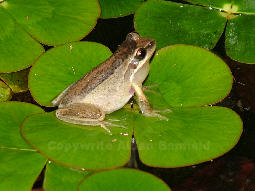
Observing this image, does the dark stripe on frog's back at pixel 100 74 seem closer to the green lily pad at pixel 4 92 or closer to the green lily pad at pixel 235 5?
the green lily pad at pixel 4 92

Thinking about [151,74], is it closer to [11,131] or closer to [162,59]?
[162,59]

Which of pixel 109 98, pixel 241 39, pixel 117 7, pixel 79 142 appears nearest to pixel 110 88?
pixel 109 98

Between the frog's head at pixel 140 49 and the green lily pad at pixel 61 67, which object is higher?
the frog's head at pixel 140 49

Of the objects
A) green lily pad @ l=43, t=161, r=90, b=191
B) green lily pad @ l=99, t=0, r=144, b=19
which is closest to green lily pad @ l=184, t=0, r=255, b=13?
green lily pad @ l=99, t=0, r=144, b=19

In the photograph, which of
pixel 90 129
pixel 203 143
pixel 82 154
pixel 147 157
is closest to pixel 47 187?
pixel 82 154

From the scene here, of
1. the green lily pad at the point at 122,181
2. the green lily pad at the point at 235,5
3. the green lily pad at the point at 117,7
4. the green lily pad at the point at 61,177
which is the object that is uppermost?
the green lily pad at the point at 235,5

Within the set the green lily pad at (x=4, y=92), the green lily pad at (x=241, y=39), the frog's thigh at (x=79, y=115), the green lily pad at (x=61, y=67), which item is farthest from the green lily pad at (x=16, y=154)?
the green lily pad at (x=241, y=39)
